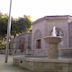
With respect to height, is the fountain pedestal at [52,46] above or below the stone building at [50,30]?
below

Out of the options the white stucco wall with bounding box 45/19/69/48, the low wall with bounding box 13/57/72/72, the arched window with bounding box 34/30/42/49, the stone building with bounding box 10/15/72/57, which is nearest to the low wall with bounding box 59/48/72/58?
the low wall with bounding box 13/57/72/72

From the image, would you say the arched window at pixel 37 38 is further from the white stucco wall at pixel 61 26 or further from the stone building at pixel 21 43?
the stone building at pixel 21 43

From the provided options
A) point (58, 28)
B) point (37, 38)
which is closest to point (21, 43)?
point (37, 38)

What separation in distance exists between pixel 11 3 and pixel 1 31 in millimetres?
24761

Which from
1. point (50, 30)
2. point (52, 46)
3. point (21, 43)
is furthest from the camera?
point (21, 43)

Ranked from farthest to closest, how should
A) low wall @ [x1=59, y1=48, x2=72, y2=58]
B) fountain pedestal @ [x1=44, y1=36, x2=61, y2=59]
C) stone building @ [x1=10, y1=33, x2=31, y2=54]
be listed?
1. stone building @ [x1=10, y1=33, x2=31, y2=54]
2. low wall @ [x1=59, y1=48, x2=72, y2=58]
3. fountain pedestal @ [x1=44, y1=36, x2=61, y2=59]

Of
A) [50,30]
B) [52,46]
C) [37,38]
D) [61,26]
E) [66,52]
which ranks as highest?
[61,26]

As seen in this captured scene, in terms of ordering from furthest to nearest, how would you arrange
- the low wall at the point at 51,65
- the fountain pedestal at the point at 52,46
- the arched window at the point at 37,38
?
the arched window at the point at 37,38 < the fountain pedestal at the point at 52,46 < the low wall at the point at 51,65

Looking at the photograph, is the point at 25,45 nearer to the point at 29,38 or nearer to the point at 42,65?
the point at 29,38

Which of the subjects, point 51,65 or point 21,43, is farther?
point 21,43

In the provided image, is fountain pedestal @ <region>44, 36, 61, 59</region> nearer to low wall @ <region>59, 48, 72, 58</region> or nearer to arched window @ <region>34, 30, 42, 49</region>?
low wall @ <region>59, 48, 72, 58</region>

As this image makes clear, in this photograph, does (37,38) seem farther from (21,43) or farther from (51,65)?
(51,65)

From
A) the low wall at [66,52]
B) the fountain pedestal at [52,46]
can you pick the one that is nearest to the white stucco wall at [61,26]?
the low wall at [66,52]

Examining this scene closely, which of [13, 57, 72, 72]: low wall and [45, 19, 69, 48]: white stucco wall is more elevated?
[45, 19, 69, 48]: white stucco wall
